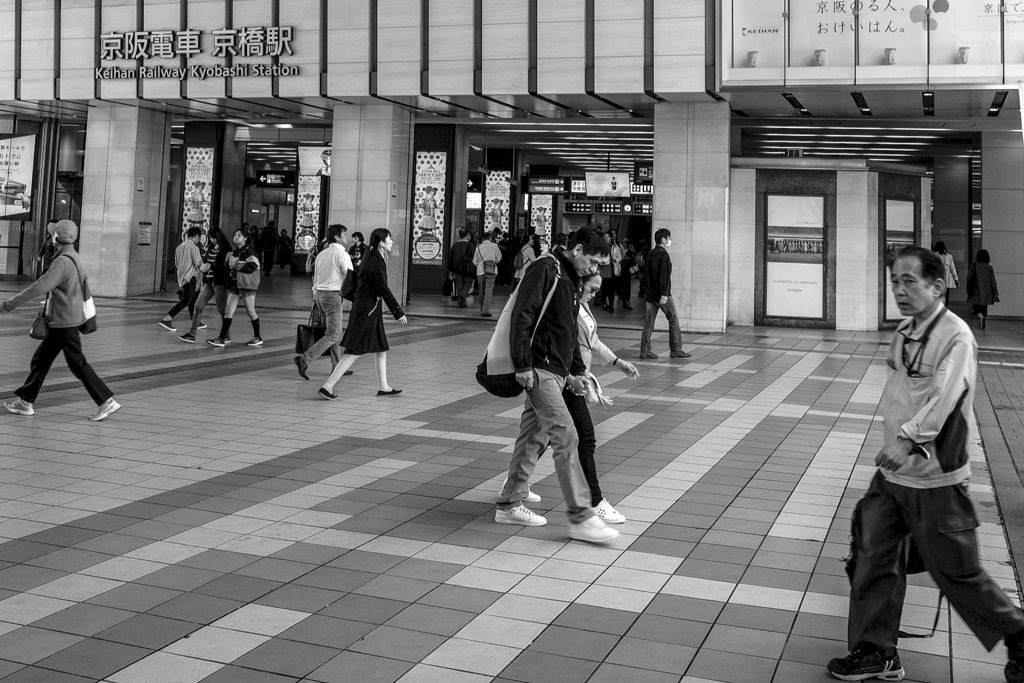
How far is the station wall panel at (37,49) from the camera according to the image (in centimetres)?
2186

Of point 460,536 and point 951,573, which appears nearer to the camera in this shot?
point 951,573

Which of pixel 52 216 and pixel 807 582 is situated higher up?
pixel 52 216

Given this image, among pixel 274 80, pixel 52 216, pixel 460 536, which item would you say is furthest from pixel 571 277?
pixel 52 216

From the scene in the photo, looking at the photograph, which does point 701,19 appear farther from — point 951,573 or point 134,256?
point 951,573

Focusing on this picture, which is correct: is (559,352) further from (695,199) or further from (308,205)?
(308,205)

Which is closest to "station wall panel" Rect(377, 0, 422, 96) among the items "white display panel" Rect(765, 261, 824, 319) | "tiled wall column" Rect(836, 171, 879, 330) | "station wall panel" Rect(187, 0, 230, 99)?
"station wall panel" Rect(187, 0, 230, 99)

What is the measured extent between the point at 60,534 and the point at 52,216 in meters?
25.1

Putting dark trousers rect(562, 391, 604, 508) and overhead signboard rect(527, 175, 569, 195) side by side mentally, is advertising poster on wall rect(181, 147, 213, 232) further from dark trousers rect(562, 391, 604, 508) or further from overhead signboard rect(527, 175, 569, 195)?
dark trousers rect(562, 391, 604, 508)

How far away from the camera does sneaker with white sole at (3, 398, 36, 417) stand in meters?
8.73

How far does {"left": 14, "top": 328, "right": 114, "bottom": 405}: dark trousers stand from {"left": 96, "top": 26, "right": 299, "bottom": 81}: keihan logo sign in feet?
40.8

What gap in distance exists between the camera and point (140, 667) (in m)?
3.72

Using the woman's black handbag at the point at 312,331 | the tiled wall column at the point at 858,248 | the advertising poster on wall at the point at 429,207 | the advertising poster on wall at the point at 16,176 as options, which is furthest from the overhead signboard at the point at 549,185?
the woman's black handbag at the point at 312,331

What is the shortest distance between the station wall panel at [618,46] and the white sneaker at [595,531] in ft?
44.1

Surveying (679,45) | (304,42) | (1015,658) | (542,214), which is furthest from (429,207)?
(1015,658)
